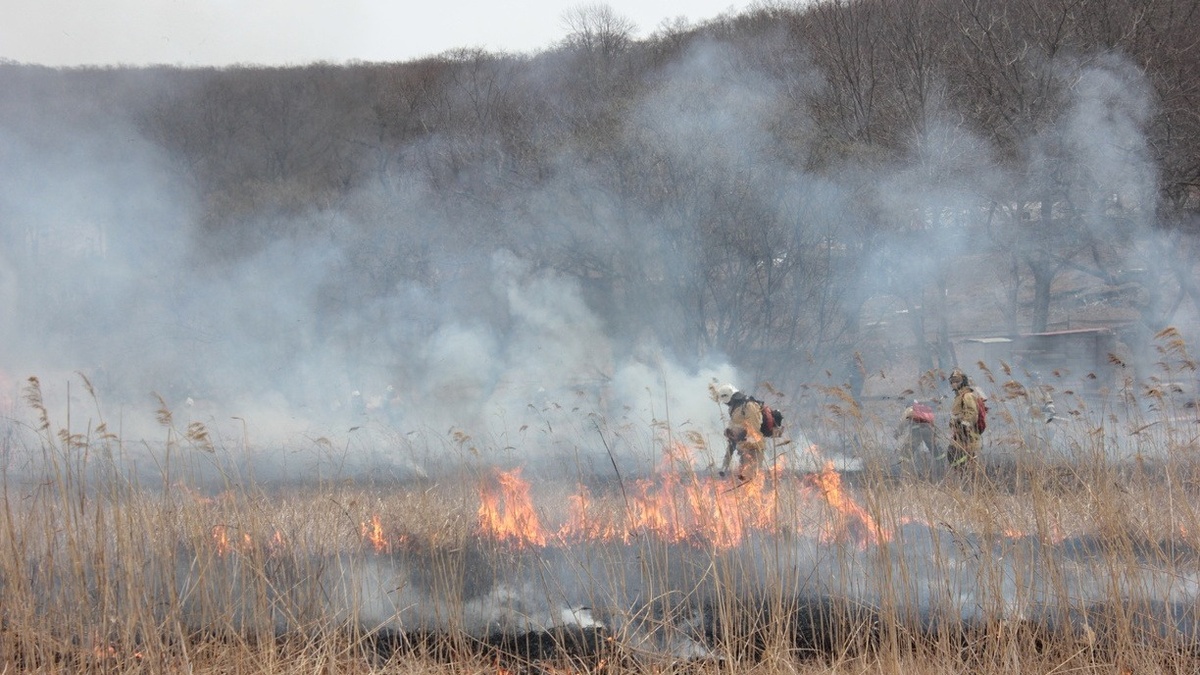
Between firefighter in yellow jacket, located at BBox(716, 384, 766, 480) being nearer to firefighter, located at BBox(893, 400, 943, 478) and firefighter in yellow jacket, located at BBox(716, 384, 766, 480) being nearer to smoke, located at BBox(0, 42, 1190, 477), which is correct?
firefighter, located at BBox(893, 400, 943, 478)

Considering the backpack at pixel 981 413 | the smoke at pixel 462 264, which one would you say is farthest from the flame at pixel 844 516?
the smoke at pixel 462 264

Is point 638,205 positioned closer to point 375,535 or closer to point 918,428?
point 918,428

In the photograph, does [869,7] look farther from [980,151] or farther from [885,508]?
[885,508]

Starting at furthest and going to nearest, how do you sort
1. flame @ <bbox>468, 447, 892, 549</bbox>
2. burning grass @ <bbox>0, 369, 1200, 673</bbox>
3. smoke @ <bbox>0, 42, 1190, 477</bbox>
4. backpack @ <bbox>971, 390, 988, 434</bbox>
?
smoke @ <bbox>0, 42, 1190, 477</bbox>, backpack @ <bbox>971, 390, 988, 434</bbox>, flame @ <bbox>468, 447, 892, 549</bbox>, burning grass @ <bbox>0, 369, 1200, 673</bbox>

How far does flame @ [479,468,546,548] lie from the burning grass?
0.06 metres

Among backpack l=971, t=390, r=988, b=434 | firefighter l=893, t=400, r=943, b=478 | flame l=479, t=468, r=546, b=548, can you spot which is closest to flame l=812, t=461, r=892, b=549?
flame l=479, t=468, r=546, b=548

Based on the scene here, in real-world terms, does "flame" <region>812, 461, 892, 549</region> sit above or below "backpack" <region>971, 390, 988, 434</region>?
below

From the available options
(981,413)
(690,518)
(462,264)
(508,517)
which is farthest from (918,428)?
(462,264)

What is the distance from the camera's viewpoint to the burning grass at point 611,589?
14.6 ft

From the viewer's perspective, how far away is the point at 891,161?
16172 mm

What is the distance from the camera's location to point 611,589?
469 centimetres

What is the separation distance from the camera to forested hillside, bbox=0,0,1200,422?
1507 centimetres

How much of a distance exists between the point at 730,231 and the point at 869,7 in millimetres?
5745

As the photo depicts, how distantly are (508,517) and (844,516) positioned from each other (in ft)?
7.44
